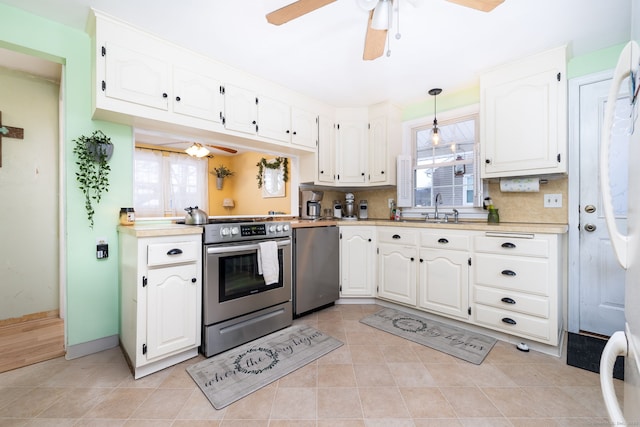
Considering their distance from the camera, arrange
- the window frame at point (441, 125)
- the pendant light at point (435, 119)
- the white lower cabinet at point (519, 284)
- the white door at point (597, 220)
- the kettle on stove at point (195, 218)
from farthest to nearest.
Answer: the pendant light at point (435, 119) < the window frame at point (441, 125) < the white door at point (597, 220) < the kettle on stove at point (195, 218) < the white lower cabinet at point (519, 284)

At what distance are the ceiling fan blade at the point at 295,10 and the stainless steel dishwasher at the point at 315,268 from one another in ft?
5.40

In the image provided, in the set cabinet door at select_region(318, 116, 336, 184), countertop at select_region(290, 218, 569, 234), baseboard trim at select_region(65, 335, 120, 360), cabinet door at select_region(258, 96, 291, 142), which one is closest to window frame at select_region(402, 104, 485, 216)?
countertop at select_region(290, 218, 569, 234)

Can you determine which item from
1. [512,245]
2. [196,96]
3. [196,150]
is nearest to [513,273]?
[512,245]

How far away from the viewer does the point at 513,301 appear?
207 cm

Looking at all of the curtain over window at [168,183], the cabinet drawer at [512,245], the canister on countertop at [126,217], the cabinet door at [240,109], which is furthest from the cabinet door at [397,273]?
the curtain over window at [168,183]

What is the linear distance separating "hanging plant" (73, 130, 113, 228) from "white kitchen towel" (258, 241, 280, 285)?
49.7 inches

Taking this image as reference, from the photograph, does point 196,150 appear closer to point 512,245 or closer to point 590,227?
point 512,245

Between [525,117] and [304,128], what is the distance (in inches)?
80.9

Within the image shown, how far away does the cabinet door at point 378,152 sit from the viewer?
3199mm

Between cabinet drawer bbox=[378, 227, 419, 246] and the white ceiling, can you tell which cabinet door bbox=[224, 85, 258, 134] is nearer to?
the white ceiling

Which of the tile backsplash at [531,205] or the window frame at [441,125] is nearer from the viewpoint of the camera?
the tile backsplash at [531,205]

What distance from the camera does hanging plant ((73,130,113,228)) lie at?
1958 millimetres

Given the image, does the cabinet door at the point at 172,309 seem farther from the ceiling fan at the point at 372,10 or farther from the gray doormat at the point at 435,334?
the ceiling fan at the point at 372,10

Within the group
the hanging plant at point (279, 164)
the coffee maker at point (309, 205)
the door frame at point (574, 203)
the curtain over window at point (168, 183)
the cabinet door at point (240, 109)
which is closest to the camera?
the door frame at point (574, 203)
